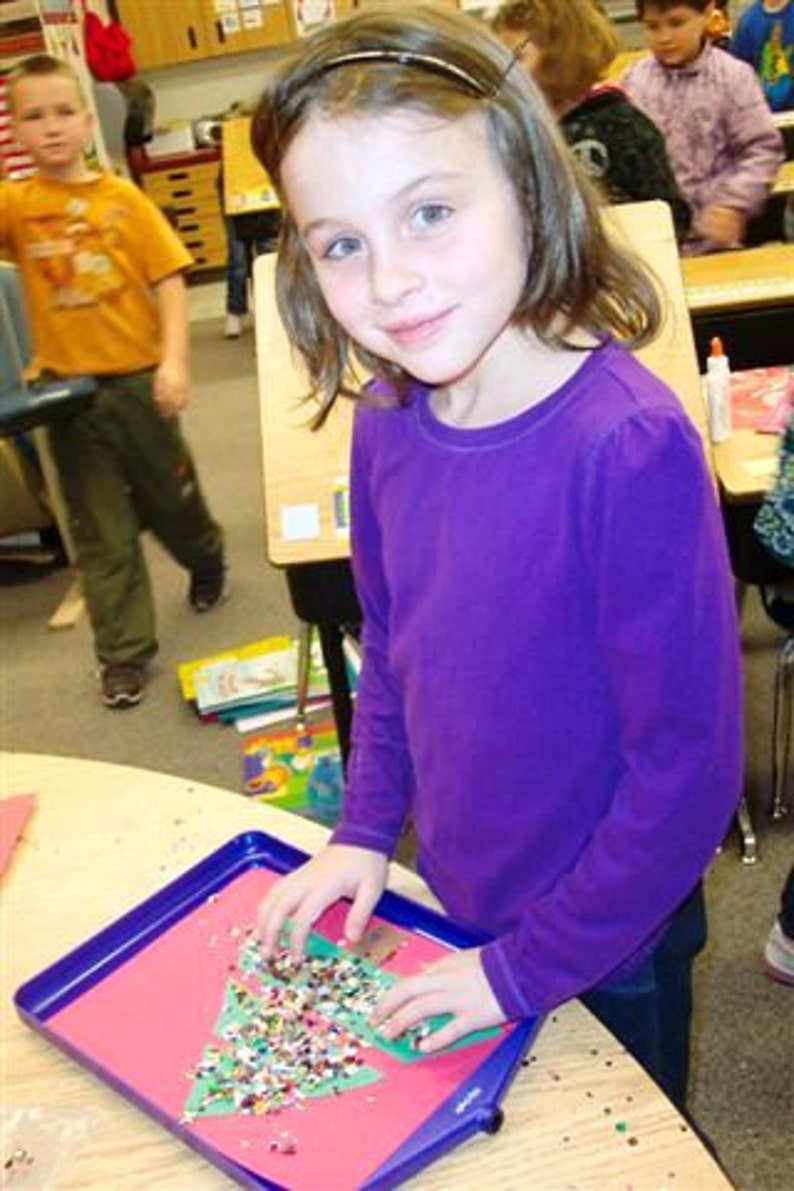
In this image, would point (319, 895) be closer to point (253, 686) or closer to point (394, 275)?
point (394, 275)

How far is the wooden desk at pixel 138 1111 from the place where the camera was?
2.36 feet

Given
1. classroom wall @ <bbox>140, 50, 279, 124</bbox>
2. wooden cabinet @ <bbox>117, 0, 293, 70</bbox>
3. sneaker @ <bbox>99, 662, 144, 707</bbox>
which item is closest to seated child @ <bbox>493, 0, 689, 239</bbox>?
sneaker @ <bbox>99, 662, 144, 707</bbox>

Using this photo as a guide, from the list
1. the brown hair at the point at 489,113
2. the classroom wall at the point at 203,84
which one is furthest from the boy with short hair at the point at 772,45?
the brown hair at the point at 489,113

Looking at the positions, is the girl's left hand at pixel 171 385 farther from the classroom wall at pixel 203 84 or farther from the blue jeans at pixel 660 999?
the classroom wall at pixel 203 84

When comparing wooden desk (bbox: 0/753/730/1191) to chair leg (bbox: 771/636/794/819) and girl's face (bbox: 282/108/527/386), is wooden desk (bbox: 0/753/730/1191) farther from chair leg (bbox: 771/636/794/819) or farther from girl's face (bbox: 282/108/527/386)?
chair leg (bbox: 771/636/794/819)

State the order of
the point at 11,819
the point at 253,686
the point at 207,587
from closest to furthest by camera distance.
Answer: the point at 11,819, the point at 253,686, the point at 207,587

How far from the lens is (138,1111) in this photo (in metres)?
0.80

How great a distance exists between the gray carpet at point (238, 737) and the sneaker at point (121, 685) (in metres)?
0.03

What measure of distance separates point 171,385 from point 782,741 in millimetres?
1570

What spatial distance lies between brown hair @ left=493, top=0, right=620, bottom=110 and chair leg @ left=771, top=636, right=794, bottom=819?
1275 mm

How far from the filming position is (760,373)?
92.8 inches

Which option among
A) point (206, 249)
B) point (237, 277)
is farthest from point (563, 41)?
point (206, 249)

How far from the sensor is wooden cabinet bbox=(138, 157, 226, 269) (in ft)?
23.4

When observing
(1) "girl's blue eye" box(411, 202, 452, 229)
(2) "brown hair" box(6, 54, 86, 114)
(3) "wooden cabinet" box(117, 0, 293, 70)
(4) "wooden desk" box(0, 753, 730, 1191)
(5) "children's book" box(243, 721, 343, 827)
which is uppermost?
(3) "wooden cabinet" box(117, 0, 293, 70)
